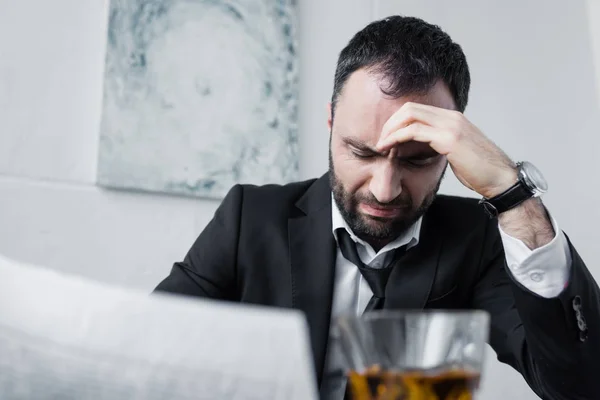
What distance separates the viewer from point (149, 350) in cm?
37

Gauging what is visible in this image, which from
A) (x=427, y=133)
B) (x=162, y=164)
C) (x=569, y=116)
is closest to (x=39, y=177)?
(x=162, y=164)

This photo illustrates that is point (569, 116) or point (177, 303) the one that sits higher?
point (569, 116)

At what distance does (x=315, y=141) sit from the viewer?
95.8 inches

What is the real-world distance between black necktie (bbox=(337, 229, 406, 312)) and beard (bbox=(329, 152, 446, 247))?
0.04 metres

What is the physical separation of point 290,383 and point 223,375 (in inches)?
1.5

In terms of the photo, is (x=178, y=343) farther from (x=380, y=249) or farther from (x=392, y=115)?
(x=380, y=249)

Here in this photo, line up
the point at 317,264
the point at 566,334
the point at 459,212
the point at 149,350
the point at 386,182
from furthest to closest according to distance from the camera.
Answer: the point at 459,212
the point at 317,264
the point at 386,182
the point at 566,334
the point at 149,350

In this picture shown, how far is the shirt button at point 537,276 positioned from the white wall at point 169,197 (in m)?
1.28

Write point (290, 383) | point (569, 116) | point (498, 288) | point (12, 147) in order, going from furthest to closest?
point (569, 116) → point (12, 147) → point (498, 288) → point (290, 383)

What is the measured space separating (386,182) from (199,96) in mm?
1029

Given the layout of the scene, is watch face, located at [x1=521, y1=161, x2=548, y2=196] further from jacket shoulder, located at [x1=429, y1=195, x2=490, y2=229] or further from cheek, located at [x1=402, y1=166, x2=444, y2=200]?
jacket shoulder, located at [x1=429, y1=195, x2=490, y2=229]

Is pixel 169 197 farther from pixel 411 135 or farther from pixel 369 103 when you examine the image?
pixel 411 135

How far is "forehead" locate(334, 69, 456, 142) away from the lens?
132cm

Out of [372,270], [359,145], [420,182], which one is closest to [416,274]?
[372,270]
